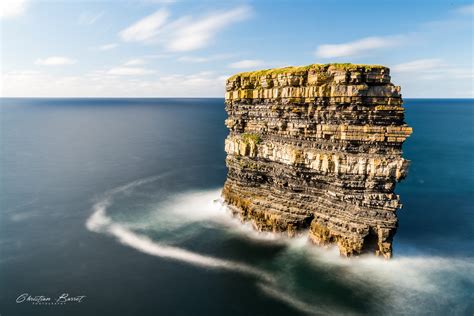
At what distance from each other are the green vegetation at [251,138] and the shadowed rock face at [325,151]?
0.15 metres

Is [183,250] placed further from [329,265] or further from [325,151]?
[325,151]

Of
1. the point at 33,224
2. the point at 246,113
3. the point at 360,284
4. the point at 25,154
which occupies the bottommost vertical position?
the point at 360,284

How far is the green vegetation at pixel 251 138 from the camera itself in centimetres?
4690

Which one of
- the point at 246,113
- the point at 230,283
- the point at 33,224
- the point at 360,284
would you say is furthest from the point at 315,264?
the point at 33,224

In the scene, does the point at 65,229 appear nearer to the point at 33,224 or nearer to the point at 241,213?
the point at 33,224

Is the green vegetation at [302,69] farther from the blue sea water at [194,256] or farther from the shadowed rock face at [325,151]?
the blue sea water at [194,256]

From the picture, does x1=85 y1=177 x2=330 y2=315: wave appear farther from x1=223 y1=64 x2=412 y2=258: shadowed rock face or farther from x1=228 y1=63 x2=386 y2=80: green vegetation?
x1=228 y1=63 x2=386 y2=80: green vegetation

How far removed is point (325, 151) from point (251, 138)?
478 inches

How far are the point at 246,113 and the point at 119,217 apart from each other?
85.2 feet

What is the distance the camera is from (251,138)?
47406 mm

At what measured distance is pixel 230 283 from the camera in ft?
112

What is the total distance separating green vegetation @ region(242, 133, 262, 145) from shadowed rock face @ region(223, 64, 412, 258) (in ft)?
0.49
